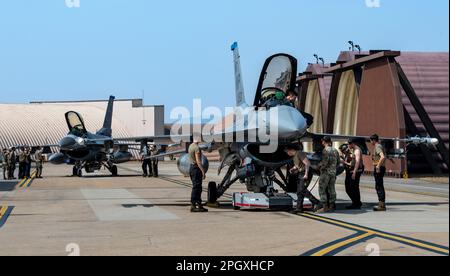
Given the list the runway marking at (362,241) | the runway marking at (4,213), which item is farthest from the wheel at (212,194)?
the runway marking at (362,241)

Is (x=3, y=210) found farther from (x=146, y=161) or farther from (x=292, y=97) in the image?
(x=146, y=161)

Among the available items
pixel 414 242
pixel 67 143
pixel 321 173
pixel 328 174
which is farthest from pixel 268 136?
pixel 67 143

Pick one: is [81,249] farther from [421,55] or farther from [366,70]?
[421,55]

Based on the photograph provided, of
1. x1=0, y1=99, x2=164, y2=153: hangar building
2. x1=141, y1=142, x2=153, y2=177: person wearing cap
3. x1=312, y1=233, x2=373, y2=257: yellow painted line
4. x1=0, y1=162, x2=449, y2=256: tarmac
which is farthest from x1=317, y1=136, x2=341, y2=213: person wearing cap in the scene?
x1=0, y1=99, x2=164, y2=153: hangar building

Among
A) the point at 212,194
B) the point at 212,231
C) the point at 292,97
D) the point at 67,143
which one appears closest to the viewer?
the point at 212,231

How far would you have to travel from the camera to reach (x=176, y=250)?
367 inches

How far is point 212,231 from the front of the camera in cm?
1173

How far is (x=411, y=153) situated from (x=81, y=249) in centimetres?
3344

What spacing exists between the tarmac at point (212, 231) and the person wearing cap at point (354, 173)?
0.50 meters

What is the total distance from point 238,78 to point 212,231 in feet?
37.2

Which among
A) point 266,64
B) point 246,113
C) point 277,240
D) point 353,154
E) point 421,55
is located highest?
point 421,55
